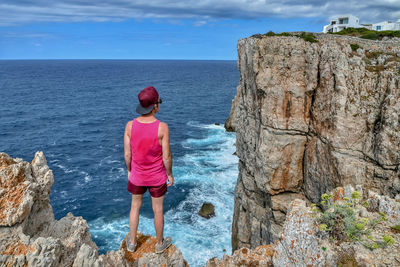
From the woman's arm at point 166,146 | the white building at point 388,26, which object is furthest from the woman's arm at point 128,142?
the white building at point 388,26

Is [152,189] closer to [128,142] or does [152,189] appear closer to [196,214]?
[128,142]

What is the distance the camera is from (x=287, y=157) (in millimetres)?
23969

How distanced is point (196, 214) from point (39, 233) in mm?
32376

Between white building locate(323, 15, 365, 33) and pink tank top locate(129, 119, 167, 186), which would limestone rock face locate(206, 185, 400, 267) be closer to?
pink tank top locate(129, 119, 167, 186)

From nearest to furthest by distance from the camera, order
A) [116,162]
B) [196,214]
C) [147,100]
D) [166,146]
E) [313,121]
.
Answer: [147,100] → [166,146] → [313,121] → [196,214] → [116,162]

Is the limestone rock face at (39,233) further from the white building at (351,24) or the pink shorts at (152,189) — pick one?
the white building at (351,24)

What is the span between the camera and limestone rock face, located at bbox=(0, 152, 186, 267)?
6.28 metres

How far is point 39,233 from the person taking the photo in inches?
315

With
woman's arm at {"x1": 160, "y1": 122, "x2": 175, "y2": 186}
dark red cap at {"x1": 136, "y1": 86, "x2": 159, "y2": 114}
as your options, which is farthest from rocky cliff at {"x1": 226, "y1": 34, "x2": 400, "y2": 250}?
dark red cap at {"x1": 136, "y1": 86, "x2": 159, "y2": 114}

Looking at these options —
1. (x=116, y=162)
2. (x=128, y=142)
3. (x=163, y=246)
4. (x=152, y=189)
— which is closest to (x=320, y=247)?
(x=163, y=246)

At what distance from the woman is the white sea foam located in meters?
24.8

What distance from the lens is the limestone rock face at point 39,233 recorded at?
6.28 meters

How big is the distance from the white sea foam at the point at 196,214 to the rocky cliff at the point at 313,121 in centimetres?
691

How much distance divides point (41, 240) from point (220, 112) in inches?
3290
